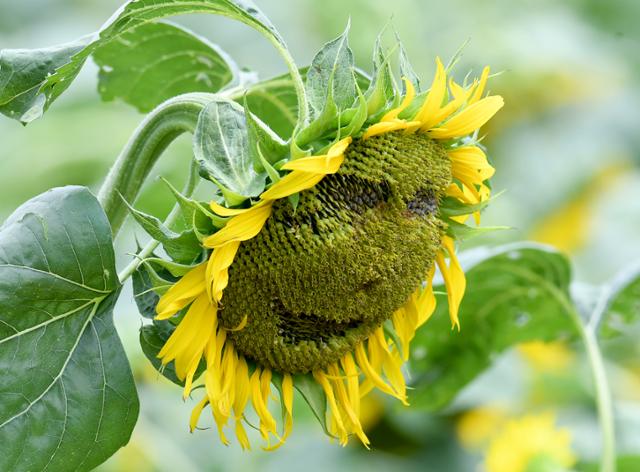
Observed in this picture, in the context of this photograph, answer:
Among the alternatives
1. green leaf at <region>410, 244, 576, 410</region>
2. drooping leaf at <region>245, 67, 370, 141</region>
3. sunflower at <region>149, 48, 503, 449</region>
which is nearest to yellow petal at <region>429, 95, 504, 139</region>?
sunflower at <region>149, 48, 503, 449</region>

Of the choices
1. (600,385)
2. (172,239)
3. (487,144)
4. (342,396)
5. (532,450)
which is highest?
(172,239)

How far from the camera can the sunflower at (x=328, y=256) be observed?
892mm

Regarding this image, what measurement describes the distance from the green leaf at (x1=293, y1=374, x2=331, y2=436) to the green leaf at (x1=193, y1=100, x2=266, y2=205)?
21 cm

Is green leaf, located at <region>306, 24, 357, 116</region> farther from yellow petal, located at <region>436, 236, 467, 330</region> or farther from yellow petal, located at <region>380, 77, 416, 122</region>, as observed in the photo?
yellow petal, located at <region>436, 236, 467, 330</region>

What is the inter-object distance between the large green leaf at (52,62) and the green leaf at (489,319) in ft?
2.17

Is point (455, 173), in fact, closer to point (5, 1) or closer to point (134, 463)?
point (134, 463)

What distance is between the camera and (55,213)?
0.93 metres

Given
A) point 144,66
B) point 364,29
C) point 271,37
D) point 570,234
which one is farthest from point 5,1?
point 271,37

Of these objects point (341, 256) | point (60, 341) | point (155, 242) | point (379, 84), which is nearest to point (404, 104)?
point (379, 84)

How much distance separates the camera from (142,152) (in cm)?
100

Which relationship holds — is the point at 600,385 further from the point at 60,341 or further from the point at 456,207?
the point at 60,341

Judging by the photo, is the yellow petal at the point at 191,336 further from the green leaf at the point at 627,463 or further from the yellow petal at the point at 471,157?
the green leaf at the point at 627,463

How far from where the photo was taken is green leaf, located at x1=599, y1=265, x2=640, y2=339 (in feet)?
5.25

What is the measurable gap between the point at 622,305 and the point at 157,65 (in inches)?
33.0
